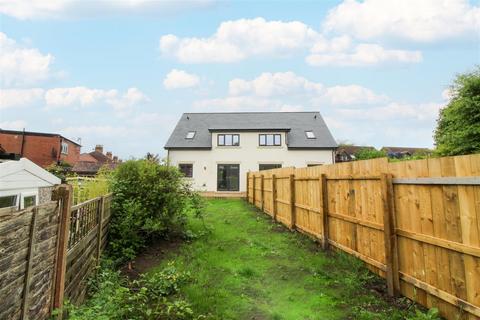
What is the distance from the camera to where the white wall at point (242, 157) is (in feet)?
77.0

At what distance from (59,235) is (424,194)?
4.43m

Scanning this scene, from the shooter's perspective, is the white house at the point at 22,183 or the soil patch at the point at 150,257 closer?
the soil patch at the point at 150,257

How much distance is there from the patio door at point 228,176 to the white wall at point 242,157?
0.28 metres

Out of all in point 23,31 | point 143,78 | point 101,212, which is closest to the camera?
point 101,212

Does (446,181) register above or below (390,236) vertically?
above

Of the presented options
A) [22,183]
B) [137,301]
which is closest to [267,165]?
[22,183]

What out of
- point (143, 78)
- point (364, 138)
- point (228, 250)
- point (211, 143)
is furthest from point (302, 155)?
point (364, 138)

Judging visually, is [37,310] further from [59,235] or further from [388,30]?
[388,30]

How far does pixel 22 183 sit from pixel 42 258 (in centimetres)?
584

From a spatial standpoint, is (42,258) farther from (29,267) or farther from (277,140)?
(277,140)

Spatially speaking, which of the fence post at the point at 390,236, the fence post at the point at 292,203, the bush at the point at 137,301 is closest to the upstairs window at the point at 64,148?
the fence post at the point at 292,203

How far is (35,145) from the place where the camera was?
2972 centimetres

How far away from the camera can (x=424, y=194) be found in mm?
3746

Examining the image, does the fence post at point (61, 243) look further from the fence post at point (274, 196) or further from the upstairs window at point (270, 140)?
the upstairs window at point (270, 140)
